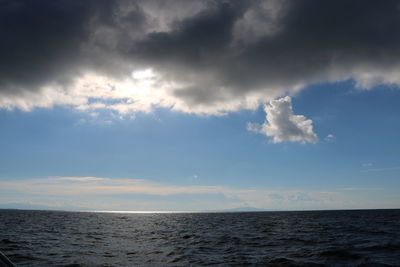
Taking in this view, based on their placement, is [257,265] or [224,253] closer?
[257,265]

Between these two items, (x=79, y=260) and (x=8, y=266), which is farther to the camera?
(x=79, y=260)

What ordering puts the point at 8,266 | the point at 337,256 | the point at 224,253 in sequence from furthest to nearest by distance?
the point at 224,253 → the point at 337,256 → the point at 8,266

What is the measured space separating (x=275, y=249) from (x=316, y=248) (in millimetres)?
3125

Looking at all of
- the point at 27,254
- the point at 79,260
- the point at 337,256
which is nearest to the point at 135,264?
the point at 79,260

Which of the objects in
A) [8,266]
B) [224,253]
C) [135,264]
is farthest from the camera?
[224,253]

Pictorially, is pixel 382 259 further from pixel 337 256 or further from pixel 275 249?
pixel 275 249

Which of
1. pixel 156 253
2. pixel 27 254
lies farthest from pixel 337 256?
pixel 27 254

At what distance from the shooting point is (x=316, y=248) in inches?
863

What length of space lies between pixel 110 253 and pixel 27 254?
5454 millimetres

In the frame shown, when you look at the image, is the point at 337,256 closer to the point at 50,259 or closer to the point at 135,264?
the point at 135,264

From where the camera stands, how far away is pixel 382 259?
17219 mm

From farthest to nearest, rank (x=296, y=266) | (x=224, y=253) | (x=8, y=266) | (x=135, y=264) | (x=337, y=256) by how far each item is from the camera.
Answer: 1. (x=224, y=253)
2. (x=337, y=256)
3. (x=135, y=264)
4. (x=296, y=266)
5. (x=8, y=266)

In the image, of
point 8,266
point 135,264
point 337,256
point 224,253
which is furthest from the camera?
point 224,253

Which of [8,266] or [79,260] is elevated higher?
[8,266]
